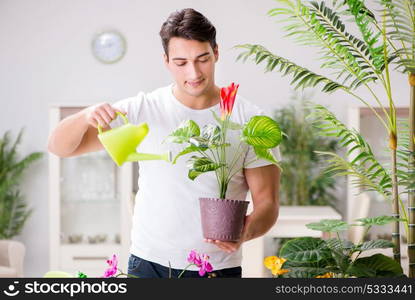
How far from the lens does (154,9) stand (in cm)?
623

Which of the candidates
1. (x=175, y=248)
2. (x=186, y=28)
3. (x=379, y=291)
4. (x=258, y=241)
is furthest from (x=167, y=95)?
(x=258, y=241)

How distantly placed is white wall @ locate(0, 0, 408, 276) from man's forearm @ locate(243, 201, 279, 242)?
4481mm

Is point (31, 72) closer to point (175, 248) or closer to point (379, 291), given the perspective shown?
point (175, 248)

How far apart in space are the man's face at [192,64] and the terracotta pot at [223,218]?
14.2 inches

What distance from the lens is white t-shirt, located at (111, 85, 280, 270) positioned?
185 cm

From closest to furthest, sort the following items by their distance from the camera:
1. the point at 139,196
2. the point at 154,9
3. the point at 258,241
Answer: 1. the point at 139,196
2. the point at 258,241
3. the point at 154,9

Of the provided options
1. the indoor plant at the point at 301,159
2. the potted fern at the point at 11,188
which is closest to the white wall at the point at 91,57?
the potted fern at the point at 11,188

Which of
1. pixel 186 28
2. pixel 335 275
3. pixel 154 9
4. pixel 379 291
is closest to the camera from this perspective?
pixel 379 291

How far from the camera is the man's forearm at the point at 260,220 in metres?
1.68

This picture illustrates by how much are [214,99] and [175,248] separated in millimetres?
452

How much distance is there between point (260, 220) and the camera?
69.0 inches

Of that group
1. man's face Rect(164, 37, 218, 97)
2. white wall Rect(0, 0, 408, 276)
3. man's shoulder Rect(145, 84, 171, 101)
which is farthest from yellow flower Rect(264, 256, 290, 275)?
white wall Rect(0, 0, 408, 276)

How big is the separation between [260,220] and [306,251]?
0.17m

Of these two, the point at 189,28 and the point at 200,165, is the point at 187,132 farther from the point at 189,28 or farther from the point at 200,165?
the point at 189,28
